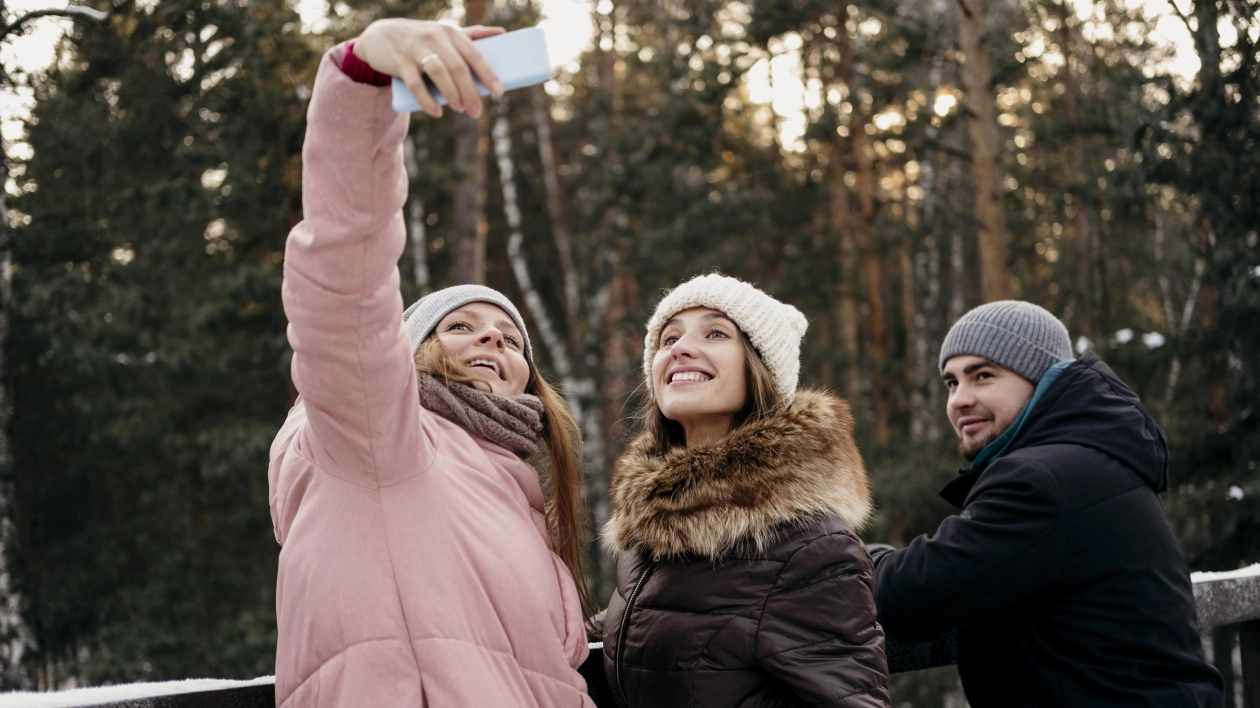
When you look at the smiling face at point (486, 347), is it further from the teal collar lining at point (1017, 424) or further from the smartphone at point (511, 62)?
the teal collar lining at point (1017, 424)

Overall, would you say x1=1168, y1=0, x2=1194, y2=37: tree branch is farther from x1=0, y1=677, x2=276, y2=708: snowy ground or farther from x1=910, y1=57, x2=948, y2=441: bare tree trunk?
x1=0, y1=677, x2=276, y2=708: snowy ground

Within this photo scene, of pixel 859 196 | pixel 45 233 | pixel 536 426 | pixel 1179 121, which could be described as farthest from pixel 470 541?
pixel 859 196

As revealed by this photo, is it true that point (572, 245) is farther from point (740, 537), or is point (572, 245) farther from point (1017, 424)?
point (740, 537)

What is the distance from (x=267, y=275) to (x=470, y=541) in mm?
12242

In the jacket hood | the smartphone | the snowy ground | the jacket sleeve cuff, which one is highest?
the jacket sleeve cuff

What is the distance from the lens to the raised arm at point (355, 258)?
143 centimetres

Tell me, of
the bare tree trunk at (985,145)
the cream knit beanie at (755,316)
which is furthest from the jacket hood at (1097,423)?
the bare tree trunk at (985,145)

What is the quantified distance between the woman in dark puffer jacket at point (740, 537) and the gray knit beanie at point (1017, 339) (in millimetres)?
750

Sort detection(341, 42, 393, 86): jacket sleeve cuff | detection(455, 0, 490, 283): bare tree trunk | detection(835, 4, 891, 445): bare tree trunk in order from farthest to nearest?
1. detection(835, 4, 891, 445): bare tree trunk
2. detection(455, 0, 490, 283): bare tree trunk
3. detection(341, 42, 393, 86): jacket sleeve cuff

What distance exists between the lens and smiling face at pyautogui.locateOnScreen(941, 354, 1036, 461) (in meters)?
3.01

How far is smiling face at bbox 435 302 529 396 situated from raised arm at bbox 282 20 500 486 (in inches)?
26.7

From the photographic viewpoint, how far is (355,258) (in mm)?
1515

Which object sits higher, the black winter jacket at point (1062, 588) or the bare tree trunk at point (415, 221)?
the bare tree trunk at point (415, 221)

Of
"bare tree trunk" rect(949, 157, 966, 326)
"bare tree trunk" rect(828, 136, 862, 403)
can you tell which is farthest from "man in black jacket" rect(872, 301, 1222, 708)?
"bare tree trunk" rect(949, 157, 966, 326)
